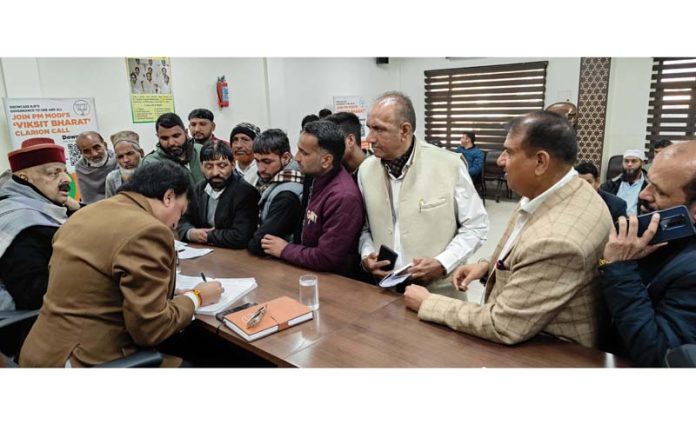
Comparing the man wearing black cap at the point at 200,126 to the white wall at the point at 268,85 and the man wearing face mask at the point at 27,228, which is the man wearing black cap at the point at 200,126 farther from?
the man wearing face mask at the point at 27,228

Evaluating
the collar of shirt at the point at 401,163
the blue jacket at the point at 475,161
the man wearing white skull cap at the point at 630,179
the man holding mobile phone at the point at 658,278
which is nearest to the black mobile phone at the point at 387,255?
the collar of shirt at the point at 401,163

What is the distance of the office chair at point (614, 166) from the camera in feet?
20.4

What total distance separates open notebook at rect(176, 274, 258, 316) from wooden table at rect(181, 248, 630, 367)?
38mm

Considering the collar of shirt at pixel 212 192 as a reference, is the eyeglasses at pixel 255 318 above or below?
below

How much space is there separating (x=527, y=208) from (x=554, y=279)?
28 cm

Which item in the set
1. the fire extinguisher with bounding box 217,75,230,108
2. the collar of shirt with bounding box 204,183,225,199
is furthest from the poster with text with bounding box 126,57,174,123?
the collar of shirt with bounding box 204,183,225,199

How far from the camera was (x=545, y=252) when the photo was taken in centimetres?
126

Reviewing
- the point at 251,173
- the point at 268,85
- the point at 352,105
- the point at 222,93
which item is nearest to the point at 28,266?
the point at 251,173

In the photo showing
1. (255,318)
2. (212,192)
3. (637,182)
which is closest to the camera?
(255,318)

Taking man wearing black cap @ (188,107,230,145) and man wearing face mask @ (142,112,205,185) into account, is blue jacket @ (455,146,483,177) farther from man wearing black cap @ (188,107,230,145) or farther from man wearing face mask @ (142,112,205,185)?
man wearing face mask @ (142,112,205,185)

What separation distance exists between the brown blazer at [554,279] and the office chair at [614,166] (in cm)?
578

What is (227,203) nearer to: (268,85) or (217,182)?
(217,182)

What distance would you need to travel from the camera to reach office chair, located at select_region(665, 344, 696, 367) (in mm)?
1036

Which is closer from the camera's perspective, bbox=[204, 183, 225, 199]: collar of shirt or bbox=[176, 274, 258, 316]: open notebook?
bbox=[176, 274, 258, 316]: open notebook
